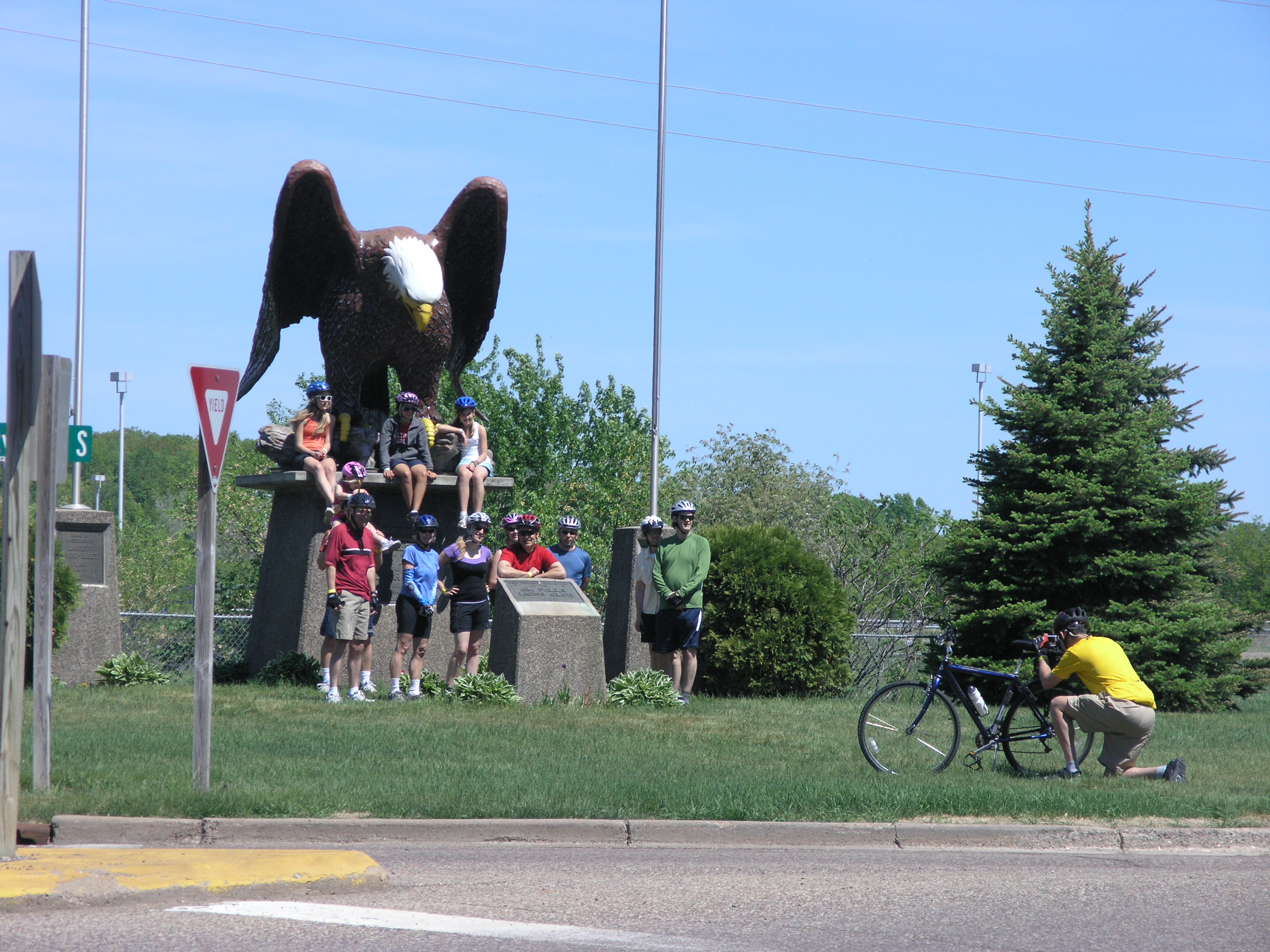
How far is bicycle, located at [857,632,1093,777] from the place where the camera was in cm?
932

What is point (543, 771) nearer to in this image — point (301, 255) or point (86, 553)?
point (301, 255)

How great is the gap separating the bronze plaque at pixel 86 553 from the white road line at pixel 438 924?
38.4 feet

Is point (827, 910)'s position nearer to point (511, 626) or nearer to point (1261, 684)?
point (511, 626)

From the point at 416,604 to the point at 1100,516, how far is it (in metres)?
8.12

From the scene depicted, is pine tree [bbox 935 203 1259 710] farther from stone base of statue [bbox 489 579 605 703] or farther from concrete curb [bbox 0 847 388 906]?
concrete curb [bbox 0 847 388 906]

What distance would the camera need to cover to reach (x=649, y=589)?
13672 mm

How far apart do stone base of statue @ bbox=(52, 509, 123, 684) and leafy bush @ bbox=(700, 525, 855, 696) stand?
7.17m

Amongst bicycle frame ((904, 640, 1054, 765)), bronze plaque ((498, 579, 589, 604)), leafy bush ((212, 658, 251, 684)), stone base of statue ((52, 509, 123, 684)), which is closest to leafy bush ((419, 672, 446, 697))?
bronze plaque ((498, 579, 589, 604))

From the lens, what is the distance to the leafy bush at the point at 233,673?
48.8 ft

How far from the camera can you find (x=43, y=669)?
25.7 feet

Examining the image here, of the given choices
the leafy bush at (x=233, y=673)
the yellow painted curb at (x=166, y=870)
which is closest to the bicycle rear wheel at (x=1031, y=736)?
the yellow painted curb at (x=166, y=870)

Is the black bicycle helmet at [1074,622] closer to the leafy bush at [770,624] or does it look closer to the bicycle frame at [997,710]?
the bicycle frame at [997,710]

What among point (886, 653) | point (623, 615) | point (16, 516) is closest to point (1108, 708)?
point (16, 516)

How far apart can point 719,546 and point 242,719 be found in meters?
6.40
